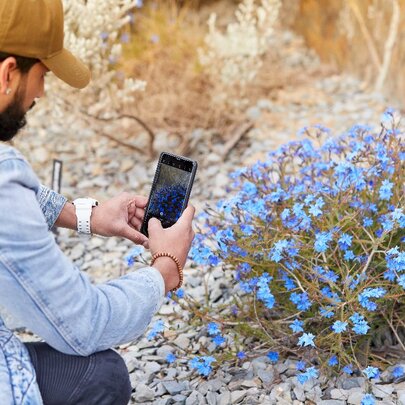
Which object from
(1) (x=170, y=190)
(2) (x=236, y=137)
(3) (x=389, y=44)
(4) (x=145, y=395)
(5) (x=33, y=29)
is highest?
(3) (x=389, y=44)

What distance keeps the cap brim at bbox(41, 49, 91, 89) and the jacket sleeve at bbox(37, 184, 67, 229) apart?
1.43ft

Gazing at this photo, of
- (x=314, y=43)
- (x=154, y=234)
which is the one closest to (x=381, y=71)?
(x=314, y=43)

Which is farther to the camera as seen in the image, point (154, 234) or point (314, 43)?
point (314, 43)

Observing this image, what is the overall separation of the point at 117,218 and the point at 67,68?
60 cm

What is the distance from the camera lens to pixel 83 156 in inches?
188

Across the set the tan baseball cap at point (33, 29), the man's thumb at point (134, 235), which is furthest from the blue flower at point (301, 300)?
the tan baseball cap at point (33, 29)

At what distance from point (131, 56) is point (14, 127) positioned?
3740 mm

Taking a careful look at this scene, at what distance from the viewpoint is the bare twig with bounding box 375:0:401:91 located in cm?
506

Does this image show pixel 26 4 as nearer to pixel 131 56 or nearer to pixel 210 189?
pixel 210 189

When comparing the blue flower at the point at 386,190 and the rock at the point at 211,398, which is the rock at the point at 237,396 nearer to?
the rock at the point at 211,398

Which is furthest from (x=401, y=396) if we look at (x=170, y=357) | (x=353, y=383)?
(x=170, y=357)

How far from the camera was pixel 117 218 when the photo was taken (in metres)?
2.40

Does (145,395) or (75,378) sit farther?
(145,395)

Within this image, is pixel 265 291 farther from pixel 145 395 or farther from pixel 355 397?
pixel 145 395
